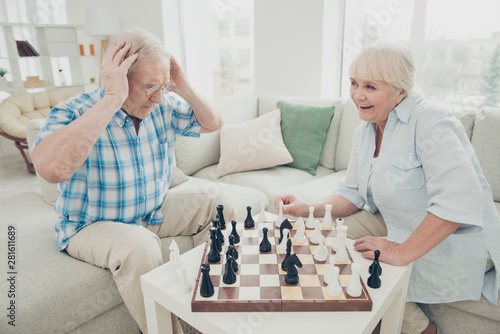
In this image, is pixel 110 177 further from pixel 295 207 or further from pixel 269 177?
pixel 269 177

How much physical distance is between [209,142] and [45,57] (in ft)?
12.6

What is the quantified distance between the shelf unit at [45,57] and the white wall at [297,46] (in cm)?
326

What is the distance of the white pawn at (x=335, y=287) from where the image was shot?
97 centimetres

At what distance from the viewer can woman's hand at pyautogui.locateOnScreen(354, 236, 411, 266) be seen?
1.16m

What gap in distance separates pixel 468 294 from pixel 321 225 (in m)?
0.55

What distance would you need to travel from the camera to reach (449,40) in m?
2.57

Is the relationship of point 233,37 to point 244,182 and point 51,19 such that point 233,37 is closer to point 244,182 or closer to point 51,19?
point 244,182

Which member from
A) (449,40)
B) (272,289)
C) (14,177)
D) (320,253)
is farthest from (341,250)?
(14,177)

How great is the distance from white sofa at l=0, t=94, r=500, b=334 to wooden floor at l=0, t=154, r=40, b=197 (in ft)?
6.54

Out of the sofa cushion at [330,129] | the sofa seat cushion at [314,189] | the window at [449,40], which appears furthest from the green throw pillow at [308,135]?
the window at [449,40]

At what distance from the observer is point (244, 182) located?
226 cm

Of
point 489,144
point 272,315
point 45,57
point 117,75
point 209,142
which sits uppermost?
point 45,57

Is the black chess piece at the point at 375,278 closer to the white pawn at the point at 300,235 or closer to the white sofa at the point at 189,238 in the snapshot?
the white pawn at the point at 300,235

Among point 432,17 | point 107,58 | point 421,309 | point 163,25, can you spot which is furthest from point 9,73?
point 421,309
